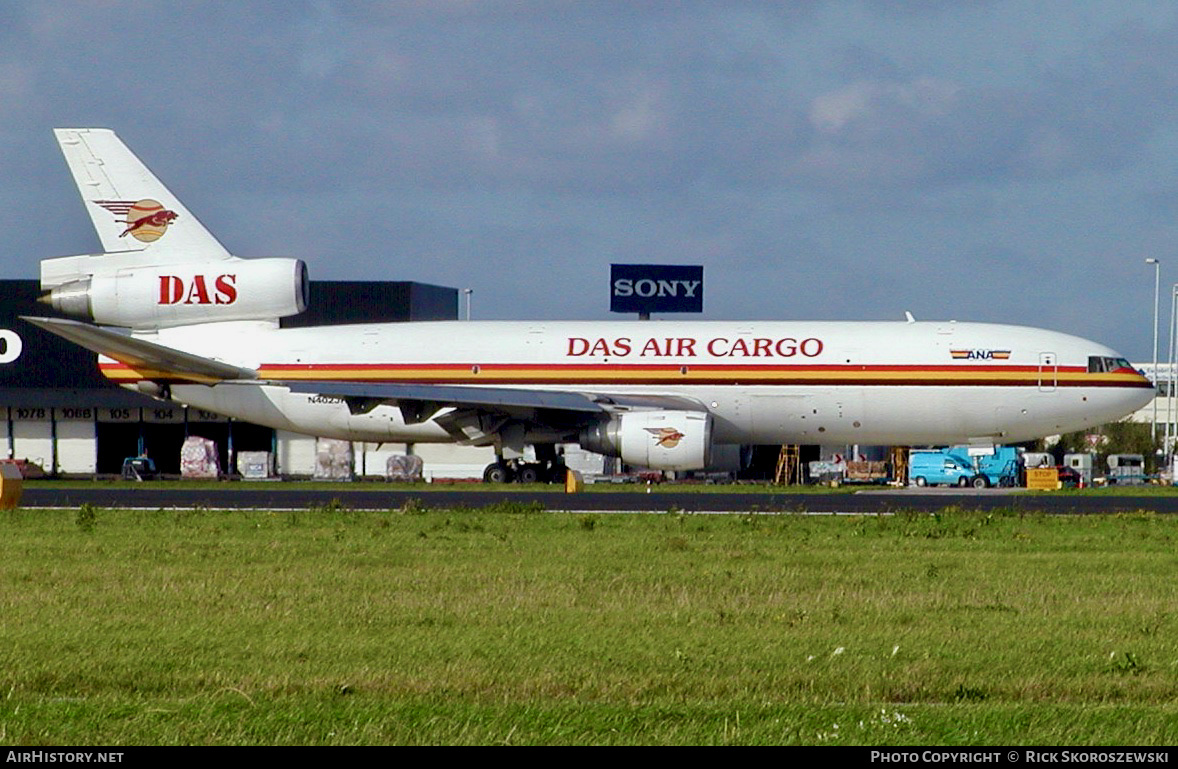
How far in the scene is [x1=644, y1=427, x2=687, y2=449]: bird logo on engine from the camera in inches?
1585

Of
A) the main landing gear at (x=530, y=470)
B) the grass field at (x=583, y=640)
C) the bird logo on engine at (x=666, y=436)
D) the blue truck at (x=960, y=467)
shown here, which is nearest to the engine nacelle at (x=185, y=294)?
the main landing gear at (x=530, y=470)

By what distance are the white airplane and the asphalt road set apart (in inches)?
118

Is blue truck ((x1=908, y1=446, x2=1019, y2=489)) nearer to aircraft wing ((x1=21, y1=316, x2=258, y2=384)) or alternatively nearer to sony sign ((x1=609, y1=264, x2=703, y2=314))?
sony sign ((x1=609, y1=264, x2=703, y2=314))

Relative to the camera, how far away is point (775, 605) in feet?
48.6

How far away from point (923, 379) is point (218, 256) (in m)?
19.4

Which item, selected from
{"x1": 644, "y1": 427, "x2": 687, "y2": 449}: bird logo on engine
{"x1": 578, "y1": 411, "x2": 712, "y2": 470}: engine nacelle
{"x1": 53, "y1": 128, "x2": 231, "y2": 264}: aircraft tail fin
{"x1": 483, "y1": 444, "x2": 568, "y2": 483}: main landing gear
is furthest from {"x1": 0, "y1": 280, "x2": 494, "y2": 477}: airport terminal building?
{"x1": 644, "y1": 427, "x2": 687, "y2": 449}: bird logo on engine

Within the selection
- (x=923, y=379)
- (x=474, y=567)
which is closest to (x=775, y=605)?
(x=474, y=567)

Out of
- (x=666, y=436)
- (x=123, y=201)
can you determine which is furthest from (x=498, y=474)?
(x=123, y=201)

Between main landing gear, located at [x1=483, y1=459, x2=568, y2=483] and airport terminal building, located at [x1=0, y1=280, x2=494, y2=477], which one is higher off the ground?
airport terminal building, located at [x1=0, y1=280, x2=494, y2=477]

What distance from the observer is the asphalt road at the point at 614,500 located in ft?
101

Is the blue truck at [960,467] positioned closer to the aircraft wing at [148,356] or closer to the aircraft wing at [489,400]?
the aircraft wing at [489,400]

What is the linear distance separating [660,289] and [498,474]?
24930mm
